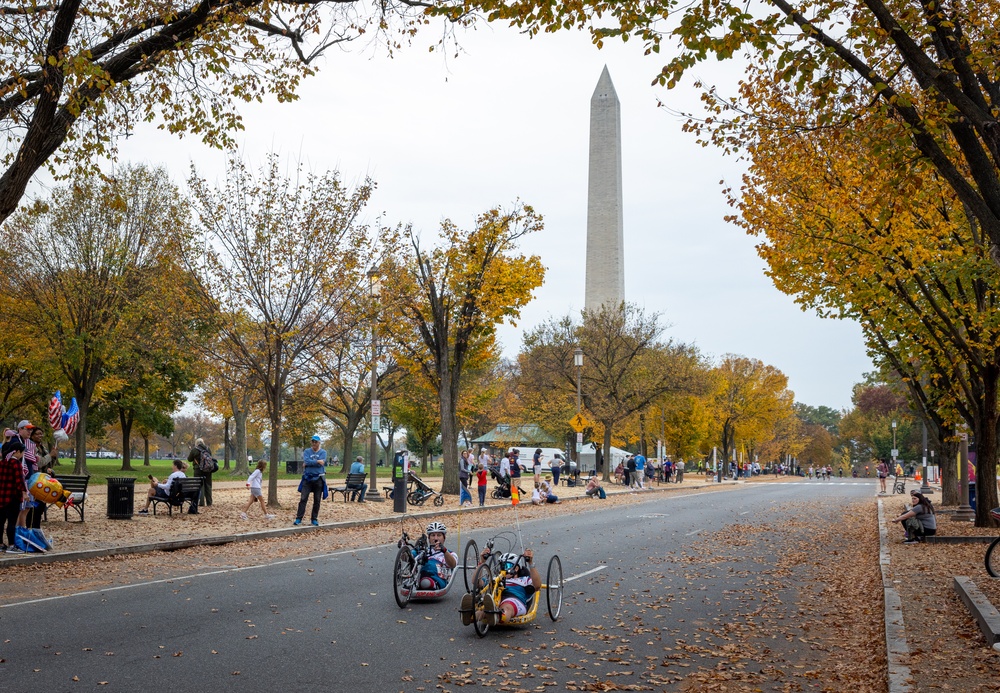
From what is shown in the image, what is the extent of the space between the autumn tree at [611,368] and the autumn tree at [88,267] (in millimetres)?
27169

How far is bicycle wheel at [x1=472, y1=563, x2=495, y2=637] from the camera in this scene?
8.79 metres

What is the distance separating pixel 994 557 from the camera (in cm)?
1322

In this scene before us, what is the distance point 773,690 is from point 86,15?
11.7m

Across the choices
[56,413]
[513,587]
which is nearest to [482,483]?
[56,413]

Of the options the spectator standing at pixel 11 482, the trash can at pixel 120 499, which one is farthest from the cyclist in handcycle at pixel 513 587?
the trash can at pixel 120 499

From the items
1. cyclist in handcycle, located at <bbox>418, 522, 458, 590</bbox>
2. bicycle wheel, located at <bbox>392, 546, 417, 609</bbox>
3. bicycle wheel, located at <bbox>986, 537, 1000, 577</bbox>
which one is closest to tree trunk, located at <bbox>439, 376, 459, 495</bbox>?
bicycle wheel, located at <bbox>986, 537, 1000, 577</bbox>

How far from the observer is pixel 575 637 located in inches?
354

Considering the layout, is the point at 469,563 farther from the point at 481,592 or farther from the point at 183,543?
the point at 481,592

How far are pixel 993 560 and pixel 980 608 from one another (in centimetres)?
427

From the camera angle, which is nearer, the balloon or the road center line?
the road center line

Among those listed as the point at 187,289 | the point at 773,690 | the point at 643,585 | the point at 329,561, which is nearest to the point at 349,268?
the point at 187,289

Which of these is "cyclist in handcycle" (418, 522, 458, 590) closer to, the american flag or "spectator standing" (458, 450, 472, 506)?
the american flag

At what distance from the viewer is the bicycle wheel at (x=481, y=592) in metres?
8.79

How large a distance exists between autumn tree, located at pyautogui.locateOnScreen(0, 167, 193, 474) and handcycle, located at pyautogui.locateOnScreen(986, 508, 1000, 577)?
28.1 meters
